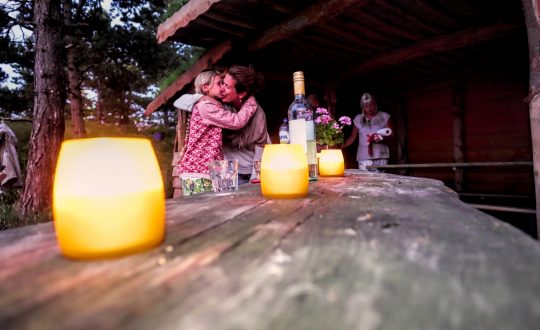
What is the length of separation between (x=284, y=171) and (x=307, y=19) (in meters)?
2.77

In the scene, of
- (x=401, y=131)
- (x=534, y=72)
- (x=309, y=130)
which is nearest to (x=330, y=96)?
(x=401, y=131)

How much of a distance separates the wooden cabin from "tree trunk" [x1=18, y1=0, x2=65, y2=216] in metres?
1.75

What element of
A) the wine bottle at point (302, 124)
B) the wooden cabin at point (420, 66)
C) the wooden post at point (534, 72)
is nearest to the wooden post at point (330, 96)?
the wooden cabin at point (420, 66)

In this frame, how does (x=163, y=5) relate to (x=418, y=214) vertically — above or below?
above

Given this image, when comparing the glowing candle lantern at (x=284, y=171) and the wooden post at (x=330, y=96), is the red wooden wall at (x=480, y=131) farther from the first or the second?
the glowing candle lantern at (x=284, y=171)

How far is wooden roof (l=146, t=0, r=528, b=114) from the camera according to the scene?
3312 millimetres

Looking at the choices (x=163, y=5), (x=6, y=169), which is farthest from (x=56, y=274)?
(x=163, y=5)

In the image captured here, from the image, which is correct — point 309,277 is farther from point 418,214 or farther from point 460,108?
point 460,108

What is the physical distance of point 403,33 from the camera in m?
4.10

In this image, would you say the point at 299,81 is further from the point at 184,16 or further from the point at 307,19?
the point at 184,16

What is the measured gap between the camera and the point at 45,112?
5.25 meters

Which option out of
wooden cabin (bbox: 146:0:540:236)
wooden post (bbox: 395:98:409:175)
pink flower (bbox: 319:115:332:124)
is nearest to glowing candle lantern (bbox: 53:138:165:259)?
pink flower (bbox: 319:115:332:124)

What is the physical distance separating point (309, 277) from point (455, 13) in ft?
13.9

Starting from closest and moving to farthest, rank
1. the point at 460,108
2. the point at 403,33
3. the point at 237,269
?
the point at 237,269
the point at 403,33
the point at 460,108
